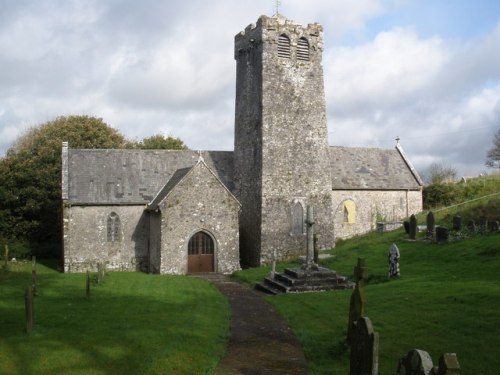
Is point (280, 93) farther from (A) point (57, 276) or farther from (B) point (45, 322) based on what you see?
(B) point (45, 322)

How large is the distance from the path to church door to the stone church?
59 mm

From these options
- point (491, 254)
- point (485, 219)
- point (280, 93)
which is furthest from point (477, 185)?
point (491, 254)

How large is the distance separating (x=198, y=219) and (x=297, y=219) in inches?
253

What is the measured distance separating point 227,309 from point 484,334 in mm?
8661

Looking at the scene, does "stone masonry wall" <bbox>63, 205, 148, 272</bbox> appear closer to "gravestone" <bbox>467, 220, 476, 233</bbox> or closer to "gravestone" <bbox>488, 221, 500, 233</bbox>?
"gravestone" <bbox>467, 220, 476, 233</bbox>

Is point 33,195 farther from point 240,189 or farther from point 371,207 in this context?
point 371,207

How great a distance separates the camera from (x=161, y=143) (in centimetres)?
5438

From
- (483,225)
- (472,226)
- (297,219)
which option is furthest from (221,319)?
(297,219)

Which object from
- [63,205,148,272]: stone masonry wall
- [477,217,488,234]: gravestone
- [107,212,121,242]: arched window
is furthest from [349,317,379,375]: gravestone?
[107,212,121,242]: arched window

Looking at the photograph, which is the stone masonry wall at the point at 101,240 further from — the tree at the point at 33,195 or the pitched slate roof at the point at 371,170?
the pitched slate roof at the point at 371,170

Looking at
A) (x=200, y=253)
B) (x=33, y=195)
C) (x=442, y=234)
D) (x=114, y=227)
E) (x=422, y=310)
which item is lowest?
(x=422, y=310)

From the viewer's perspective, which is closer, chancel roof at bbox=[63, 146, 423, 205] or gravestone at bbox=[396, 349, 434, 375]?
gravestone at bbox=[396, 349, 434, 375]

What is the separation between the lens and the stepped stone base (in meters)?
21.6

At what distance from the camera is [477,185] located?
4475 cm
